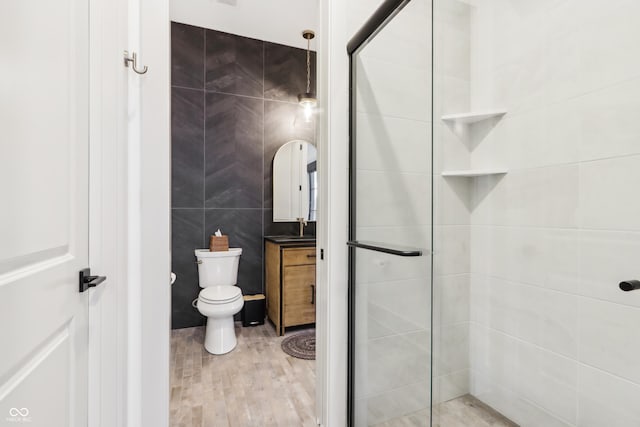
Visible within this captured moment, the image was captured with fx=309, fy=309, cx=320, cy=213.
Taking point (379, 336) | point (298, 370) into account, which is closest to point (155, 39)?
point (379, 336)

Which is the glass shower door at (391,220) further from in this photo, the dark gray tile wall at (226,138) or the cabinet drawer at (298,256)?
the dark gray tile wall at (226,138)

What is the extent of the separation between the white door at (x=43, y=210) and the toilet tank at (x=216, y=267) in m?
1.82

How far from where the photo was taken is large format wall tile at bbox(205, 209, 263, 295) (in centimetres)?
299

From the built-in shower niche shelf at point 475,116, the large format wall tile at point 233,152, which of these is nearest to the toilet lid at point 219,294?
the large format wall tile at point 233,152

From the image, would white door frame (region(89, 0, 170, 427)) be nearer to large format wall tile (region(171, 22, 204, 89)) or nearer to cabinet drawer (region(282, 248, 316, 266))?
cabinet drawer (region(282, 248, 316, 266))

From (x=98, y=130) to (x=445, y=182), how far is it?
1.30 meters

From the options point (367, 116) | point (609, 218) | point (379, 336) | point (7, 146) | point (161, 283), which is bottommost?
point (379, 336)

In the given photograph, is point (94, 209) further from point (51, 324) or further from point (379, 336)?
point (379, 336)

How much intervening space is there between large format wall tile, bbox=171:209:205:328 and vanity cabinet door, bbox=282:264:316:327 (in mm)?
890

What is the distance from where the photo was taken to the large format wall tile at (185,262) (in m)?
2.85

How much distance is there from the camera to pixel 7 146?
0.56m

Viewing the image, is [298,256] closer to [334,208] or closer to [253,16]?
[334,208]

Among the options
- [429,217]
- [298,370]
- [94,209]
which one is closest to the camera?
[94,209]

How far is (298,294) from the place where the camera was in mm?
2744
